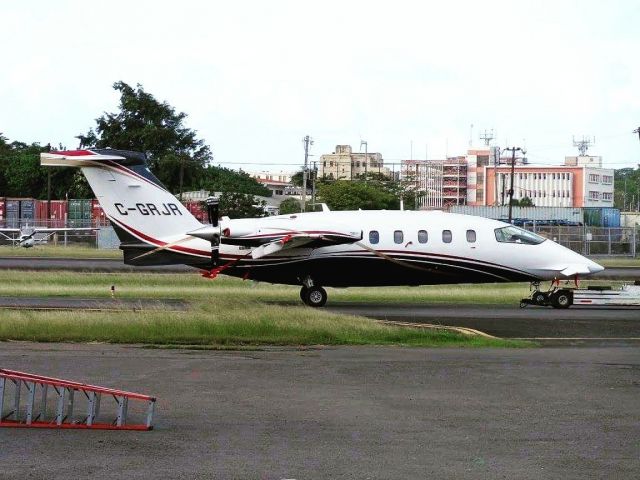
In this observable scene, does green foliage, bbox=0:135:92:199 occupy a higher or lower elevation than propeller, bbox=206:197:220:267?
higher

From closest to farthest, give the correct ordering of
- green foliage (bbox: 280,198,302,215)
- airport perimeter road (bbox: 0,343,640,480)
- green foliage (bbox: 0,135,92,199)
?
airport perimeter road (bbox: 0,343,640,480), green foliage (bbox: 280,198,302,215), green foliage (bbox: 0,135,92,199)

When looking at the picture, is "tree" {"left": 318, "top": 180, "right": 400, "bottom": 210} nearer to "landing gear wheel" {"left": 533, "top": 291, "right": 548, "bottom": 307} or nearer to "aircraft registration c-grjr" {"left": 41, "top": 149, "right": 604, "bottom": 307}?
"aircraft registration c-grjr" {"left": 41, "top": 149, "right": 604, "bottom": 307}

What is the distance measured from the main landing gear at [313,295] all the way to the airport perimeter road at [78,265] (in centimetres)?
1505

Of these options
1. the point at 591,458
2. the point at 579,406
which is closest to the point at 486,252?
the point at 579,406

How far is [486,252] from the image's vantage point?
1241 inches

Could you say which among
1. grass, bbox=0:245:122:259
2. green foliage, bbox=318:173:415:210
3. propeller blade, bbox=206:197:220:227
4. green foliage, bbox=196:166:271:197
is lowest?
grass, bbox=0:245:122:259

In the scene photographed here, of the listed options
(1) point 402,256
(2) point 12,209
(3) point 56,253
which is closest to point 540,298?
(1) point 402,256

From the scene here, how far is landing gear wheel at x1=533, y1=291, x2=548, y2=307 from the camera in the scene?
3111 cm

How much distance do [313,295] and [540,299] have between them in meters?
6.96

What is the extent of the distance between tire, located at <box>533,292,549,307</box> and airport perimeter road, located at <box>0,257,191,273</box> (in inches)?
768

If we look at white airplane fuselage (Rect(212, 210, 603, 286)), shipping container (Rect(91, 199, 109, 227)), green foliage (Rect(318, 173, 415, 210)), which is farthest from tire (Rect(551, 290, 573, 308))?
green foliage (Rect(318, 173, 415, 210))

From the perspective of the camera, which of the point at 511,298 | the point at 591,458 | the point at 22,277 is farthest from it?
the point at 22,277

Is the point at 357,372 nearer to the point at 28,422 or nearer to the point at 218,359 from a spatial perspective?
the point at 218,359

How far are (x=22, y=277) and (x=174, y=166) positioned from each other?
5564cm
